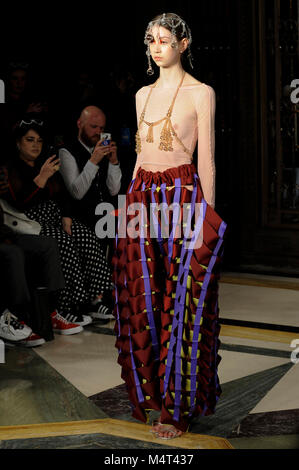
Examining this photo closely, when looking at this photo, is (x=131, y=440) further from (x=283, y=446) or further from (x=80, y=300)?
(x=80, y=300)

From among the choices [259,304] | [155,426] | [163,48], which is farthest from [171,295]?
[259,304]

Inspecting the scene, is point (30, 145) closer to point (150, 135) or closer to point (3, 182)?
point (3, 182)

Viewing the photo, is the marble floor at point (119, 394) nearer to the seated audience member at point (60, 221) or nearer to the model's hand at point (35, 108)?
the seated audience member at point (60, 221)

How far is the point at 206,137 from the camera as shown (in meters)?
2.74

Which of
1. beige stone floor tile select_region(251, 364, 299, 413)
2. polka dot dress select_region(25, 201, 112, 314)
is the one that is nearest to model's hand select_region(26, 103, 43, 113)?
polka dot dress select_region(25, 201, 112, 314)

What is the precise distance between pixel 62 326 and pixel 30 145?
3.15 ft

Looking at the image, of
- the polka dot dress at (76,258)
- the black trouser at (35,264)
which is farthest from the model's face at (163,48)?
the polka dot dress at (76,258)

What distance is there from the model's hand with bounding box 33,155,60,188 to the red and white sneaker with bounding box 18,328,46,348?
0.79 meters

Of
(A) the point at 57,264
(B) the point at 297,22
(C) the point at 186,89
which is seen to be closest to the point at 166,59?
(C) the point at 186,89

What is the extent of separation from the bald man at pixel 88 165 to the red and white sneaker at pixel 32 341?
85 cm

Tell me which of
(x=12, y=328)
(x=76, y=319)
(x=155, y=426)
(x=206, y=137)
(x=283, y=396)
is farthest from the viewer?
(x=76, y=319)

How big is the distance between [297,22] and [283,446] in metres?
3.71

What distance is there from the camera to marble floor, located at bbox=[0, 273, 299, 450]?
2.81m
